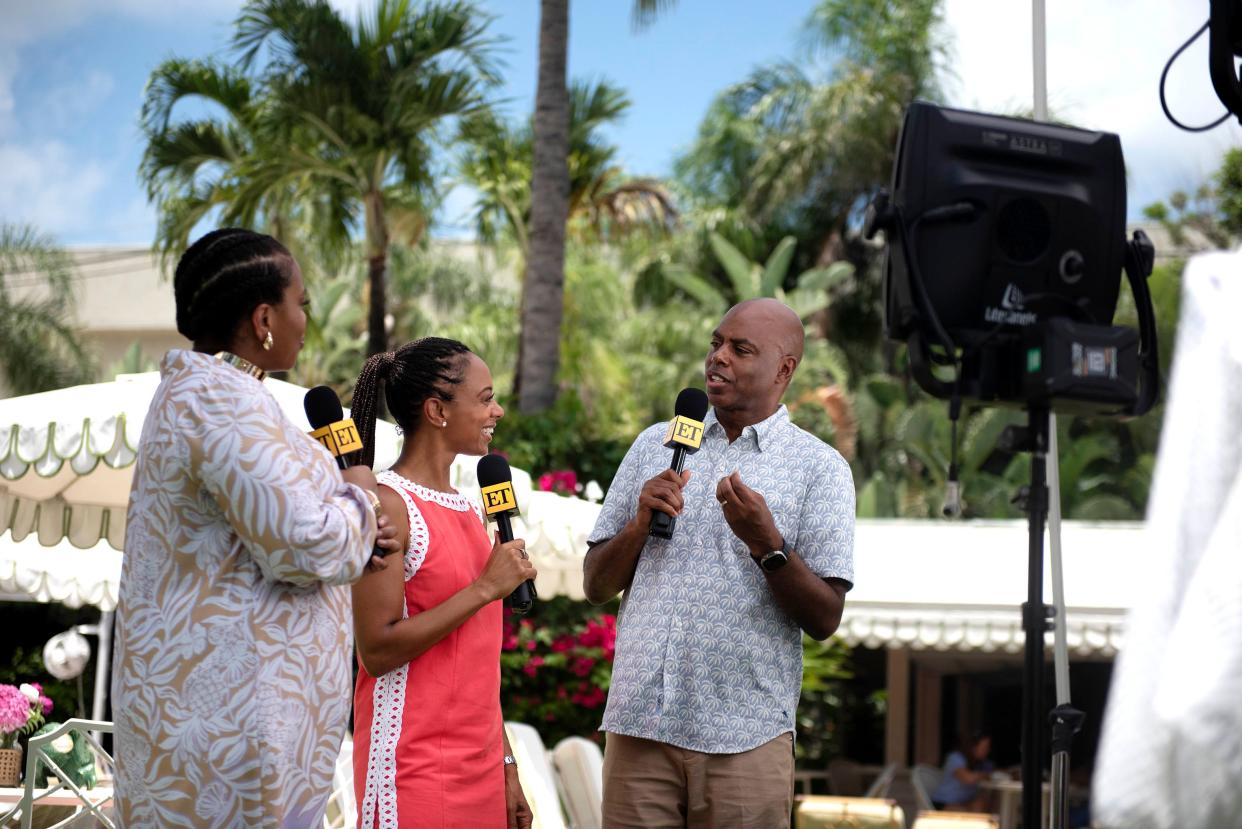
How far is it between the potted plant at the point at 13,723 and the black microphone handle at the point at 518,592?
4.96 m

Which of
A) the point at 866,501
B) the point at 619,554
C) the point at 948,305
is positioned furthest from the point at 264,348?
the point at 866,501

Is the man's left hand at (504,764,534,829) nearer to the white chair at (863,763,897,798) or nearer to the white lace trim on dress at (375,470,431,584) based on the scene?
the white lace trim on dress at (375,470,431,584)

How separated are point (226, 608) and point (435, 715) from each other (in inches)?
29.1

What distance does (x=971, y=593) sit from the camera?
40.8 feet

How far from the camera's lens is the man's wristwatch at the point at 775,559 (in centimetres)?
344

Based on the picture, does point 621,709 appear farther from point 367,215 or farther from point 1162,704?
point 367,215

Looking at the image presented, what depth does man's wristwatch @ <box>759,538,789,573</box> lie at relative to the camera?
344 centimetres

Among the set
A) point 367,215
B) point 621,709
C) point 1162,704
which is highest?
point 367,215

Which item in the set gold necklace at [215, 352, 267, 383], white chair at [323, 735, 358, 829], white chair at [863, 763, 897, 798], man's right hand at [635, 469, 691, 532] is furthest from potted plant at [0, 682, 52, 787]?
white chair at [863, 763, 897, 798]

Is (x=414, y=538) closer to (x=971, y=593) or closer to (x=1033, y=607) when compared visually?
(x=1033, y=607)

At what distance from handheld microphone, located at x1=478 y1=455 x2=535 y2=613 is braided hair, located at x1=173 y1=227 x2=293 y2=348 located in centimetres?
80

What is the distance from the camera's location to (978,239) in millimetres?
3217

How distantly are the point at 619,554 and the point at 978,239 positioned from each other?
Result: 123 centimetres

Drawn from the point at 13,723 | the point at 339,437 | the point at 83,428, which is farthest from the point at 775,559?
the point at 13,723
